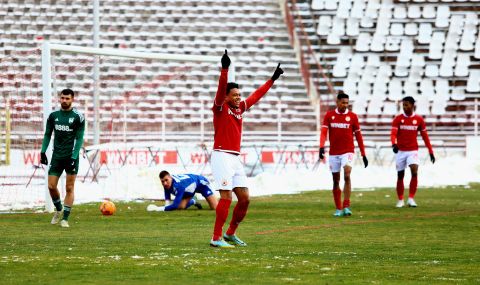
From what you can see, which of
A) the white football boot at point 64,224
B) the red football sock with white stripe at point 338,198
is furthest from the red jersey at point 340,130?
the white football boot at point 64,224

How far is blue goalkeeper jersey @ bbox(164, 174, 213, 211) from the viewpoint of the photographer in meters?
20.1

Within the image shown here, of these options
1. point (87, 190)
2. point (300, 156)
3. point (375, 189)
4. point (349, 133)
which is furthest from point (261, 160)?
point (349, 133)

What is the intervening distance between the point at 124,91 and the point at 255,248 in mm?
15551

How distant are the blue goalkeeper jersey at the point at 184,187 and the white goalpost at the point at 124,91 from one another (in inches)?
83.7

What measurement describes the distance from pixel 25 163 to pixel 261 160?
12502 mm

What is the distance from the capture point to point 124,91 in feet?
90.5

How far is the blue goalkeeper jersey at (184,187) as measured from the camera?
2014 centimetres

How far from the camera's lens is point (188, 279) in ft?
31.1

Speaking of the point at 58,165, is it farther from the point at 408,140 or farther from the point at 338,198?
the point at 408,140

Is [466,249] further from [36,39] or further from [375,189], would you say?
[36,39]

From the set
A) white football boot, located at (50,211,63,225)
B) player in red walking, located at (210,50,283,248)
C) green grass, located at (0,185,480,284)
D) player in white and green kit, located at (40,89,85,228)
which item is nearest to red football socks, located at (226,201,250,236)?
player in red walking, located at (210,50,283,248)

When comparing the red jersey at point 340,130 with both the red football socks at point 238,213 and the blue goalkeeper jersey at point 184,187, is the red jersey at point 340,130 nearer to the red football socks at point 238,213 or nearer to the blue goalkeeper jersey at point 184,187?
the blue goalkeeper jersey at point 184,187

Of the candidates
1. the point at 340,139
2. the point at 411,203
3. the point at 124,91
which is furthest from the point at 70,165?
the point at 124,91

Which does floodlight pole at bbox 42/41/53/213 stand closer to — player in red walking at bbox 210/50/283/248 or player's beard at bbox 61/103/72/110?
player's beard at bbox 61/103/72/110
